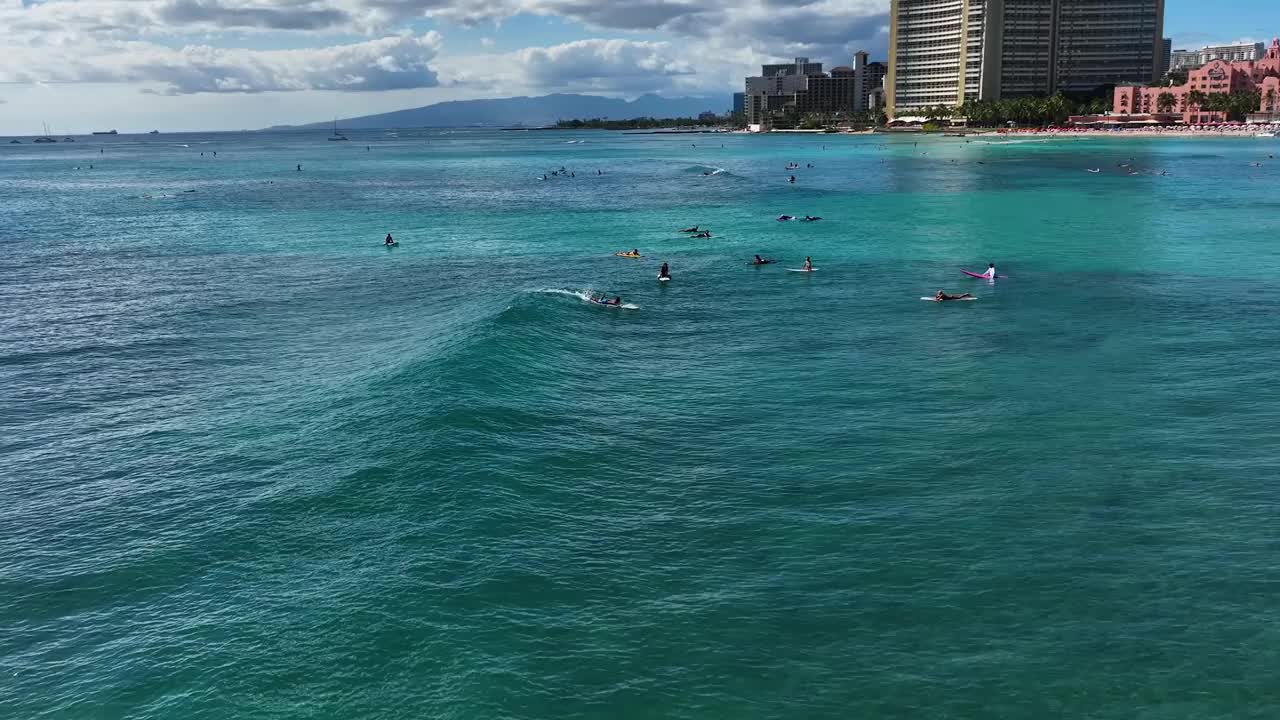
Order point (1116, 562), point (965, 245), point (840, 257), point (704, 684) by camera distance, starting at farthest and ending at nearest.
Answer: point (965, 245), point (840, 257), point (1116, 562), point (704, 684)

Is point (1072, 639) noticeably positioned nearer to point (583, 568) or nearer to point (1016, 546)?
point (1016, 546)

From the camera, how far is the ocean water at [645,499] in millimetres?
20562

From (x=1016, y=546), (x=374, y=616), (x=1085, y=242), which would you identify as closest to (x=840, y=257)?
(x=1085, y=242)

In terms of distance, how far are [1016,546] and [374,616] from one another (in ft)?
54.0

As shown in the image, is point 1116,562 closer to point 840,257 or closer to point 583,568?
point 583,568

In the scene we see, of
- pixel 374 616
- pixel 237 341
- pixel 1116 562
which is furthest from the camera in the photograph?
pixel 237 341

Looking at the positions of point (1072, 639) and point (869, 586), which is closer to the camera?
point (1072, 639)

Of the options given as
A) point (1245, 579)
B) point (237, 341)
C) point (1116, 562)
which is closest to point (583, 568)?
point (1116, 562)

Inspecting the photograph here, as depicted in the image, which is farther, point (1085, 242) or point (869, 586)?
point (1085, 242)

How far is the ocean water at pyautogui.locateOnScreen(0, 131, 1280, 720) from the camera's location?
2056 cm

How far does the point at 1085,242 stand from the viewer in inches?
3209

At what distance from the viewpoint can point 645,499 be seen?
28.9 meters

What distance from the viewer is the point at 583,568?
81.7 ft

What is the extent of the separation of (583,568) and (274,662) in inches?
300
